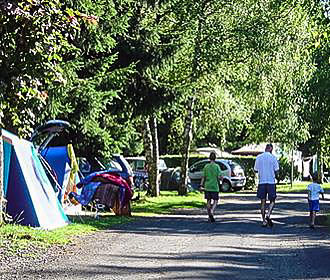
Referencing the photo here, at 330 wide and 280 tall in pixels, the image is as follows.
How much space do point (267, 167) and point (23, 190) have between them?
611 cm

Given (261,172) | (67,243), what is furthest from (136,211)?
(67,243)

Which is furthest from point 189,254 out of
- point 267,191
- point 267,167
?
point 267,167

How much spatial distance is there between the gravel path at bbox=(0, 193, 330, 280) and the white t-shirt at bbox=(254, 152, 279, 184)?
1.17 m

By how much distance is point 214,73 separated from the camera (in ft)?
88.2

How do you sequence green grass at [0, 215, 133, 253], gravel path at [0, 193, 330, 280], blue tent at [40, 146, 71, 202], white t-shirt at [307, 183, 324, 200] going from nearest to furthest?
1. gravel path at [0, 193, 330, 280]
2. green grass at [0, 215, 133, 253]
3. white t-shirt at [307, 183, 324, 200]
4. blue tent at [40, 146, 71, 202]

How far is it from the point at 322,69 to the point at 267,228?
6.34m

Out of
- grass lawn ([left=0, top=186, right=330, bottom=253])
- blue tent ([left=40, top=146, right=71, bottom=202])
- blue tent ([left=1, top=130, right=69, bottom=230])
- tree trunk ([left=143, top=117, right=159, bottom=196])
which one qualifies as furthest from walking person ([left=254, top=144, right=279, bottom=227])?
tree trunk ([left=143, top=117, right=159, bottom=196])

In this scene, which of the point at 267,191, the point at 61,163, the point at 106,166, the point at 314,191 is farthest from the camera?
the point at 106,166

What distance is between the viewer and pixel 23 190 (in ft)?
49.1

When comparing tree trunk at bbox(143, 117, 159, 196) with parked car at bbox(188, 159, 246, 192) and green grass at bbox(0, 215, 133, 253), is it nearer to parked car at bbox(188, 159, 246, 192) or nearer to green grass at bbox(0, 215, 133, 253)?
parked car at bbox(188, 159, 246, 192)

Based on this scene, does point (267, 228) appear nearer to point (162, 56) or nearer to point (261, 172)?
point (261, 172)

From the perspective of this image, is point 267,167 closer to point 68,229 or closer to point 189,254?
point 68,229

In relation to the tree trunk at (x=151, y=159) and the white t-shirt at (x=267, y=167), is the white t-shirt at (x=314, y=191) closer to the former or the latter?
the white t-shirt at (x=267, y=167)

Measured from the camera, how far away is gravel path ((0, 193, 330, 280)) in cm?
966
